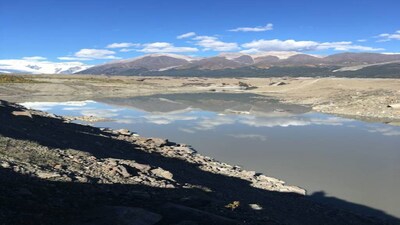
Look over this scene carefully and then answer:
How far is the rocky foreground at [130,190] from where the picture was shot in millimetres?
8195

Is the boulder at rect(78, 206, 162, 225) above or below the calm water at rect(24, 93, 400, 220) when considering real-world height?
above

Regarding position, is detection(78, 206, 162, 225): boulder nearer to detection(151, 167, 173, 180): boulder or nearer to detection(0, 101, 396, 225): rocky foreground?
detection(0, 101, 396, 225): rocky foreground

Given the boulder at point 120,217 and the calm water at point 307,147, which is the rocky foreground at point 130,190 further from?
the calm water at point 307,147

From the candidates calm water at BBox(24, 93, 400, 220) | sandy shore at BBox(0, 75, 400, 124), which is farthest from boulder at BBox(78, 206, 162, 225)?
sandy shore at BBox(0, 75, 400, 124)

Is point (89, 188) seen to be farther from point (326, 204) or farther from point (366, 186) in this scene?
point (366, 186)

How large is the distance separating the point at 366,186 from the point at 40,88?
70550 mm

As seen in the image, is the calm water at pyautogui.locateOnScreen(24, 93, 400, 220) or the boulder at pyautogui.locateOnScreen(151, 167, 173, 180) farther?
the calm water at pyautogui.locateOnScreen(24, 93, 400, 220)

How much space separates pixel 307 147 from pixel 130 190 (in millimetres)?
13522

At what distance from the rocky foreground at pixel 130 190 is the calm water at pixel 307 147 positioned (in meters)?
1.68

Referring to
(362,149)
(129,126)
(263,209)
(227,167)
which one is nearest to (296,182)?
(227,167)

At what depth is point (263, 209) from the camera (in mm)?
11102

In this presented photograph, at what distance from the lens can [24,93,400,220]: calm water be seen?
49.0ft

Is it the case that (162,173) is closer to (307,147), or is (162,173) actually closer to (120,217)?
(120,217)

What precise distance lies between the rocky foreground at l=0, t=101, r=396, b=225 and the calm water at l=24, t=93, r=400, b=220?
66.2 inches
